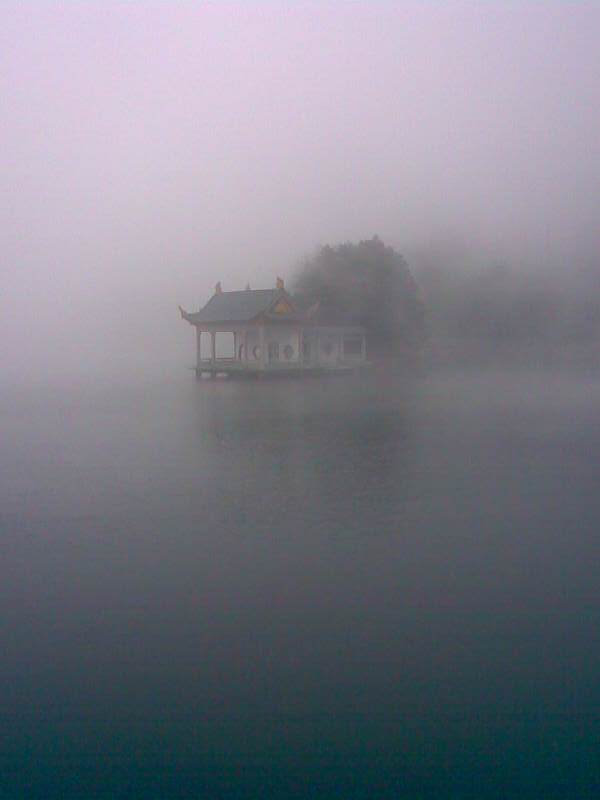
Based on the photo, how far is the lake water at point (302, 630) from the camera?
212 cm

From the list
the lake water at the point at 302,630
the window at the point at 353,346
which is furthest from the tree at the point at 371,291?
the lake water at the point at 302,630

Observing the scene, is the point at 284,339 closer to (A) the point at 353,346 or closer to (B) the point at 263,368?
(B) the point at 263,368

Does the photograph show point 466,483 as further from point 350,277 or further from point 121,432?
point 350,277

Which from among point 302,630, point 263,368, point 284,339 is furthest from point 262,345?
point 302,630

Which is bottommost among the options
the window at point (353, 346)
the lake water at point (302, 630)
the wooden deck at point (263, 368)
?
the wooden deck at point (263, 368)

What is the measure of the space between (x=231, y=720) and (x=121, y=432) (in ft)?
25.4

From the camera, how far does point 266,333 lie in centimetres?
1959

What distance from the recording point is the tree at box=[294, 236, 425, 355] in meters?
22.6

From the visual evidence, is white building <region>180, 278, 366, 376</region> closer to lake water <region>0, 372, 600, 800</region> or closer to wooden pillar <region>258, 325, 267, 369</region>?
wooden pillar <region>258, 325, 267, 369</region>

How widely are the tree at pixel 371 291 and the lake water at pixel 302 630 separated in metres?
16.0

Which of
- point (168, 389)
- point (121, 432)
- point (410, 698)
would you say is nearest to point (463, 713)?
point (410, 698)

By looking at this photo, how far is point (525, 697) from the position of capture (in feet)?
8.05

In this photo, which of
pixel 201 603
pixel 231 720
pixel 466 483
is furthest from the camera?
pixel 466 483

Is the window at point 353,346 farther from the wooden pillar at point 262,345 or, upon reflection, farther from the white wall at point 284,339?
the wooden pillar at point 262,345
